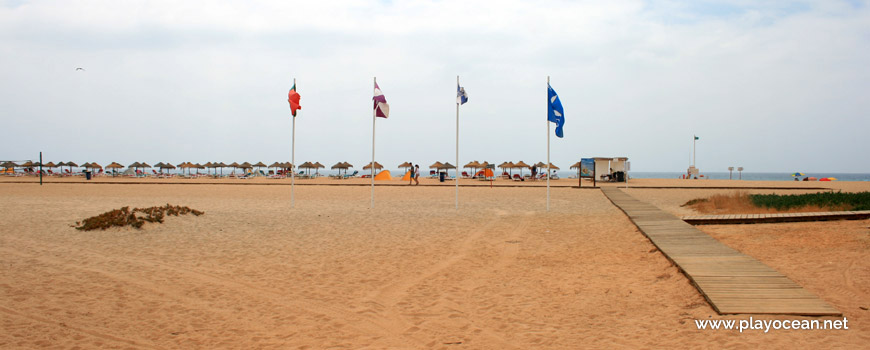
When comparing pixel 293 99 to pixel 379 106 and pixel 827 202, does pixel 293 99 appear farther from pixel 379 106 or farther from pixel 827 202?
pixel 827 202

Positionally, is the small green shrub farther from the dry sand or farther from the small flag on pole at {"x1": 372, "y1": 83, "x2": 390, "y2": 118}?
the small flag on pole at {"x1": 372, "y1": 83, "x2": 390, "y2": 118}

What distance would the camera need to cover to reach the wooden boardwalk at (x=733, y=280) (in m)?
4.36

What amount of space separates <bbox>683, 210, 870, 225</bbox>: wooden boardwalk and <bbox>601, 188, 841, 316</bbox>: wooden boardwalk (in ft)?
5.90

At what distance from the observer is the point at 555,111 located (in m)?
13.8

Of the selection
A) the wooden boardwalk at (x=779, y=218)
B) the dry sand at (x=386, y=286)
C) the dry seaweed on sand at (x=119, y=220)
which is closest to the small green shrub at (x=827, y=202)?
the wooden boardwalk at (x=779, y=218)

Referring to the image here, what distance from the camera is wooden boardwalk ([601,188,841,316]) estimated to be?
4.36 meters

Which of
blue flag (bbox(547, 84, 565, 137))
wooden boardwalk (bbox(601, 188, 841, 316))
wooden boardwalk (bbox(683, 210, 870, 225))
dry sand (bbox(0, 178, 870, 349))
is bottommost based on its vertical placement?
dry sand (bbox(0, 178, 870, 349))

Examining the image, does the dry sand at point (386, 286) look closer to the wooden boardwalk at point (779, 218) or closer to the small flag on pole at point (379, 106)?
the wooden boardwalk at point (779, 218)

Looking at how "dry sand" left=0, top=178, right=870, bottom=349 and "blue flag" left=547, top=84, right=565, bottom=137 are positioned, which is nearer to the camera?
"dry sand" left=0, top=178, right=870, bottom=349

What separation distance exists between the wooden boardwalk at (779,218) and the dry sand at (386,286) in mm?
642

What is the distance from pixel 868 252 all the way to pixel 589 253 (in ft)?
11.3

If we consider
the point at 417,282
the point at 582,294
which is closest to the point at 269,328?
the point at 417,282

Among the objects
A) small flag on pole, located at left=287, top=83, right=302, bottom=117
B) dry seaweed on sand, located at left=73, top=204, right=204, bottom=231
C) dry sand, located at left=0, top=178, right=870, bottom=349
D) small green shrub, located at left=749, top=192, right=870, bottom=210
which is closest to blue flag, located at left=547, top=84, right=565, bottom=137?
dry sand, located at left=0, top=178, right=870, bottom=349

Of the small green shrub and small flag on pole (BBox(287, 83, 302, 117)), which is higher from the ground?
small flag on pole (BBox(287, 83, 302, 117))
